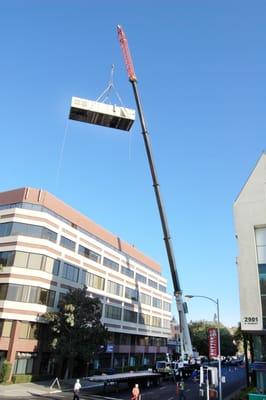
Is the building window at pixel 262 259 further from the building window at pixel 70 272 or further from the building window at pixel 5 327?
the building window at pixel 70 272

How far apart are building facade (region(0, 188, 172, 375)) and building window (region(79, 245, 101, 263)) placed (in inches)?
6.0

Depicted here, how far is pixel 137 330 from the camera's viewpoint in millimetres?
79500

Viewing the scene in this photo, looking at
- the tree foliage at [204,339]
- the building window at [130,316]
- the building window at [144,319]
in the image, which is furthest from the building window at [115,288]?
the tree foliage at [204,339]

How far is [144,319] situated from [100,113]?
62701 mm

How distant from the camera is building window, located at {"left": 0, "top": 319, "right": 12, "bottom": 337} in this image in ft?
149

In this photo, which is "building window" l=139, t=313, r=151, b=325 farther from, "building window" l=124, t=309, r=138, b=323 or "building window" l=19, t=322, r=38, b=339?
"building window" l=19, t=322, r=38, b=339

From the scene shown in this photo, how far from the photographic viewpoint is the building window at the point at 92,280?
60.4m

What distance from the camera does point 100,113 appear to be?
31.7 meters

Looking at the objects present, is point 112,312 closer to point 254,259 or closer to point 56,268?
point 56,268

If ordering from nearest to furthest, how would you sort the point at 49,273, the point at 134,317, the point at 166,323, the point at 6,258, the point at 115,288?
the point at 6,258
the point at 49,273
the point at 115,288
the point at 134,317
the point at 166,323

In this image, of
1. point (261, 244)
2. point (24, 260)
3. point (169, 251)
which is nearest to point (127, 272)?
point (24, 260)

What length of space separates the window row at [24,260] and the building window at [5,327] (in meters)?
6.49

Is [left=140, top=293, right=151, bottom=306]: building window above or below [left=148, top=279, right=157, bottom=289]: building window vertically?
below

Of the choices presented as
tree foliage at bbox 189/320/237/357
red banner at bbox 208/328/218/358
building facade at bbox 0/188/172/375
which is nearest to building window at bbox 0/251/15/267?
building facade at bbox 0/188/172/375
